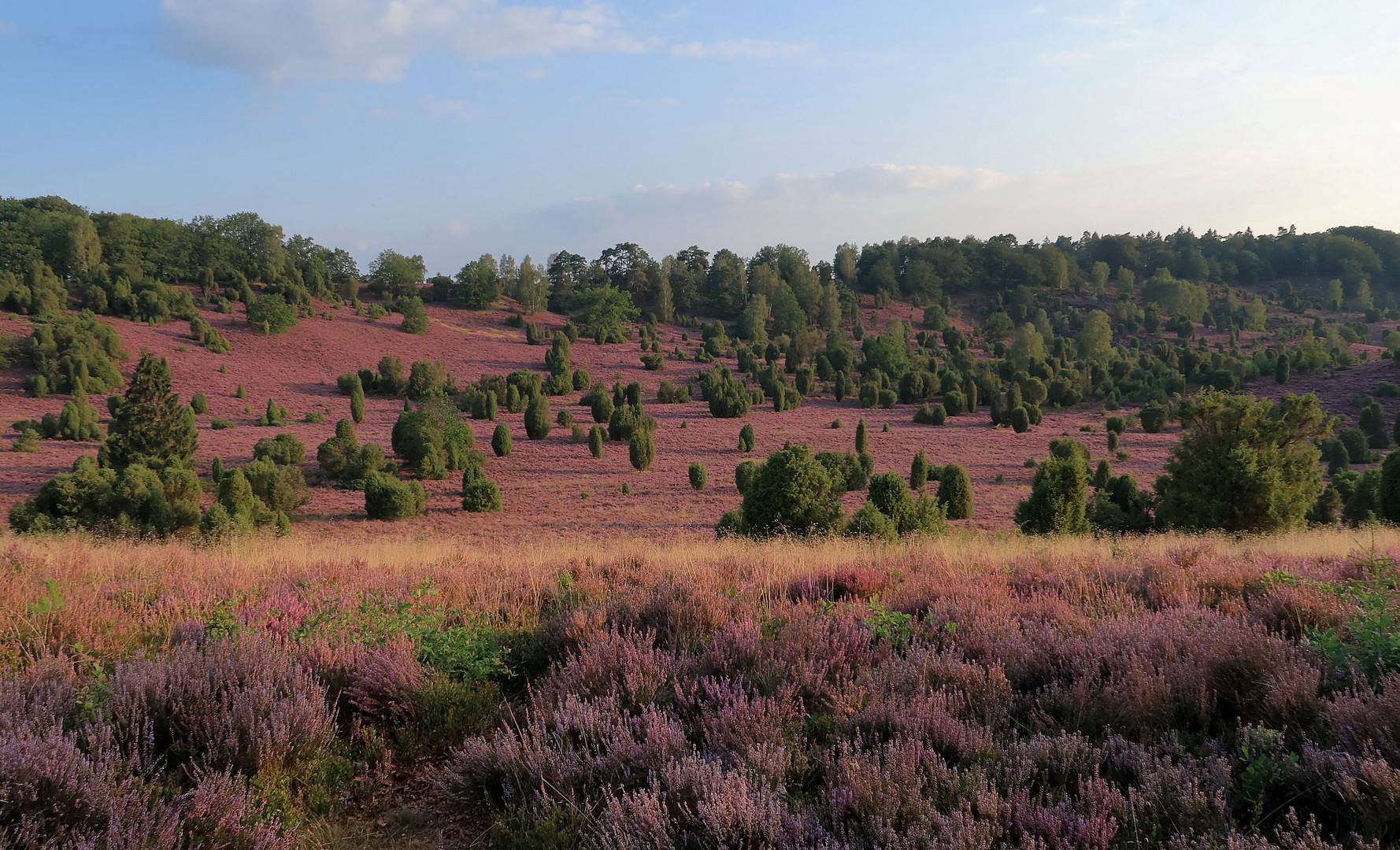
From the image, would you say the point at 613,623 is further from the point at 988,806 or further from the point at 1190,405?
the point at 1190,405

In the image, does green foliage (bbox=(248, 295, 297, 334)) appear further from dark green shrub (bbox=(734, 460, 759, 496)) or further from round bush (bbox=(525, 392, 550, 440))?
dark green shrub (bbox=(734, 460, 759, 496))

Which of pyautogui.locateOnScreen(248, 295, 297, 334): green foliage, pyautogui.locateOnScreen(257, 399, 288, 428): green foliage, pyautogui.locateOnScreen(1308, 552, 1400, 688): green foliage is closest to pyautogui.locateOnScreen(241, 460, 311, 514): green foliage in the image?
pyautogui.locateOnScreen(257, 399, 288, 428): green foliage

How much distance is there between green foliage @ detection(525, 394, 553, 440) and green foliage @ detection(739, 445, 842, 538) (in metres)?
19.4

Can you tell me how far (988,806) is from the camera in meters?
2.15

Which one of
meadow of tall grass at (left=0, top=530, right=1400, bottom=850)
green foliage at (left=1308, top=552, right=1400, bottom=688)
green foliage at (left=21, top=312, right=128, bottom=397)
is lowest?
meadow of tall grass at (left=0, top=530, right=1400, bottom=850)

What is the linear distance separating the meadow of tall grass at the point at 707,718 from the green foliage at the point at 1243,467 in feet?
39.0

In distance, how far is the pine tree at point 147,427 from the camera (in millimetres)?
22906

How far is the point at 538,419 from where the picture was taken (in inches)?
1314

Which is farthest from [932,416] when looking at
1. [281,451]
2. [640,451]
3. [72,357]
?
[72,357]

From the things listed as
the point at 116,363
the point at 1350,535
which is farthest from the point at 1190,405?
the point at 116,363

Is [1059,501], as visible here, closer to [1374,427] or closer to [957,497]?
[957,497]

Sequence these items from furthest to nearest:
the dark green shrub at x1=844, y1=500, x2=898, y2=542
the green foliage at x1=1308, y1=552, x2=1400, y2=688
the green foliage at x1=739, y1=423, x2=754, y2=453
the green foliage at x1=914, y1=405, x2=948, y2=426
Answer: the green foliage at x1=914, y1=405, x2=948, y2=426, the green foliage at x1=739, y1=423, x2=754, y2=453, the dark green shrub at x1=844, y1=500, x2=898, y2=542, the green foliage at x1=1308, y1=552, x2=1400, y2=688

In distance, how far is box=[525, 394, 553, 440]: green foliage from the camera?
33.5m

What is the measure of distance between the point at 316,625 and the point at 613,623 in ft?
5.50
